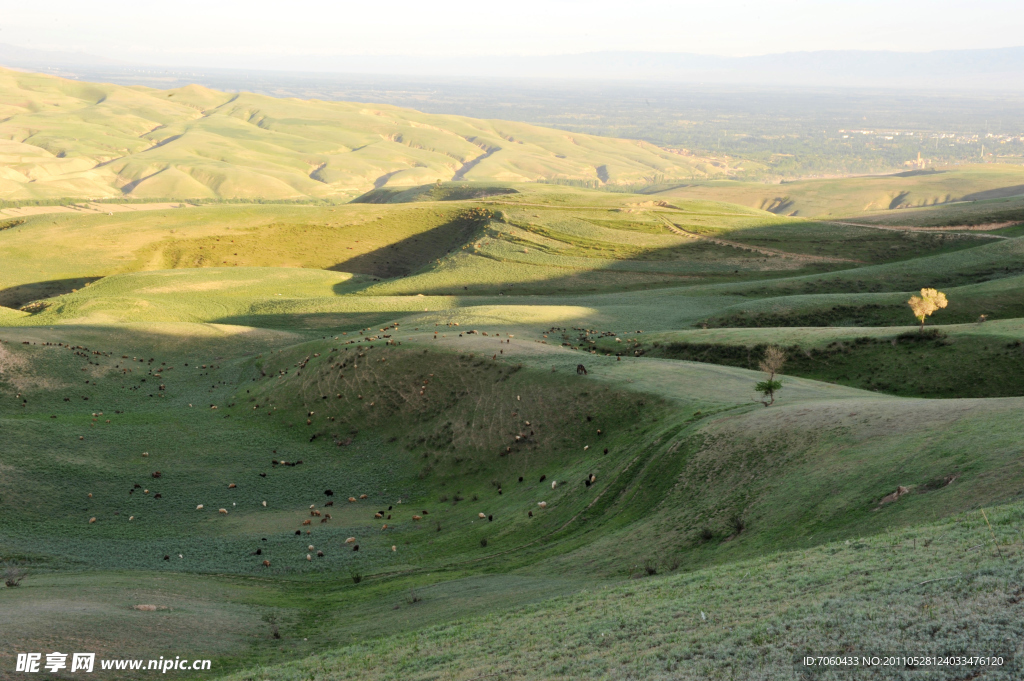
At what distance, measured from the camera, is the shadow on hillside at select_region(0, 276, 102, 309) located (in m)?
81.8

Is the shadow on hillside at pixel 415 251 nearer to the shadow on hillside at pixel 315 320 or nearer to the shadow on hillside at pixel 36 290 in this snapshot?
the shadow on hillside at pixel 315 320

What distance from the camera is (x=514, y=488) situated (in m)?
29.8

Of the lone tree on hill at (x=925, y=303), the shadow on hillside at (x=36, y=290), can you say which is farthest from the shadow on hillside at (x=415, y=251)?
the lone tree on hill at (x=925, y=303)

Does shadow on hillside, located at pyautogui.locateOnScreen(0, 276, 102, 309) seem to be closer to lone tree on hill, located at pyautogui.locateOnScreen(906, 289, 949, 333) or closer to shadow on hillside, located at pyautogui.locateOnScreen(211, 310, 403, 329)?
shadow on hillside, located at pyautogui.locateOnScreen(211, 310, 403, 329)

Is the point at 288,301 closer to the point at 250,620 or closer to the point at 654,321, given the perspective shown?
the point at 654,321

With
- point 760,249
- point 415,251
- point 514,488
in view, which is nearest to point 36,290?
point 415,251

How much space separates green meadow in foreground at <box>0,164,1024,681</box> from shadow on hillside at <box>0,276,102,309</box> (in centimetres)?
1777

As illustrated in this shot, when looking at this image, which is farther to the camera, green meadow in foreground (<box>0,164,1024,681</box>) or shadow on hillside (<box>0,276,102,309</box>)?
shadow on hillside (<box>0,276,102,309</box>)

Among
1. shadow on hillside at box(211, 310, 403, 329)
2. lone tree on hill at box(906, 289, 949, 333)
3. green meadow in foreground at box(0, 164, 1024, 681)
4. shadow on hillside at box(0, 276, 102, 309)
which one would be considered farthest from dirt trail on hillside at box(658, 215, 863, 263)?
shadow on hillside at box(0, 276, 102, 309)

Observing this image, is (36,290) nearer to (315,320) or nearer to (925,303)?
(315,320)

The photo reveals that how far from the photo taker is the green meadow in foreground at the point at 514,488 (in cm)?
1362

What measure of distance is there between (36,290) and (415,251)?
53364mm

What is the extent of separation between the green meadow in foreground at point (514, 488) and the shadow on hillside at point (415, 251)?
35886 millimetres

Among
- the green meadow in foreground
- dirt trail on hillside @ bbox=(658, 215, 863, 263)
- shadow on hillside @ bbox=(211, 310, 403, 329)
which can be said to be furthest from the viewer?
dirt trail on hillside @ bbox=(658, 215, 863, 263)
